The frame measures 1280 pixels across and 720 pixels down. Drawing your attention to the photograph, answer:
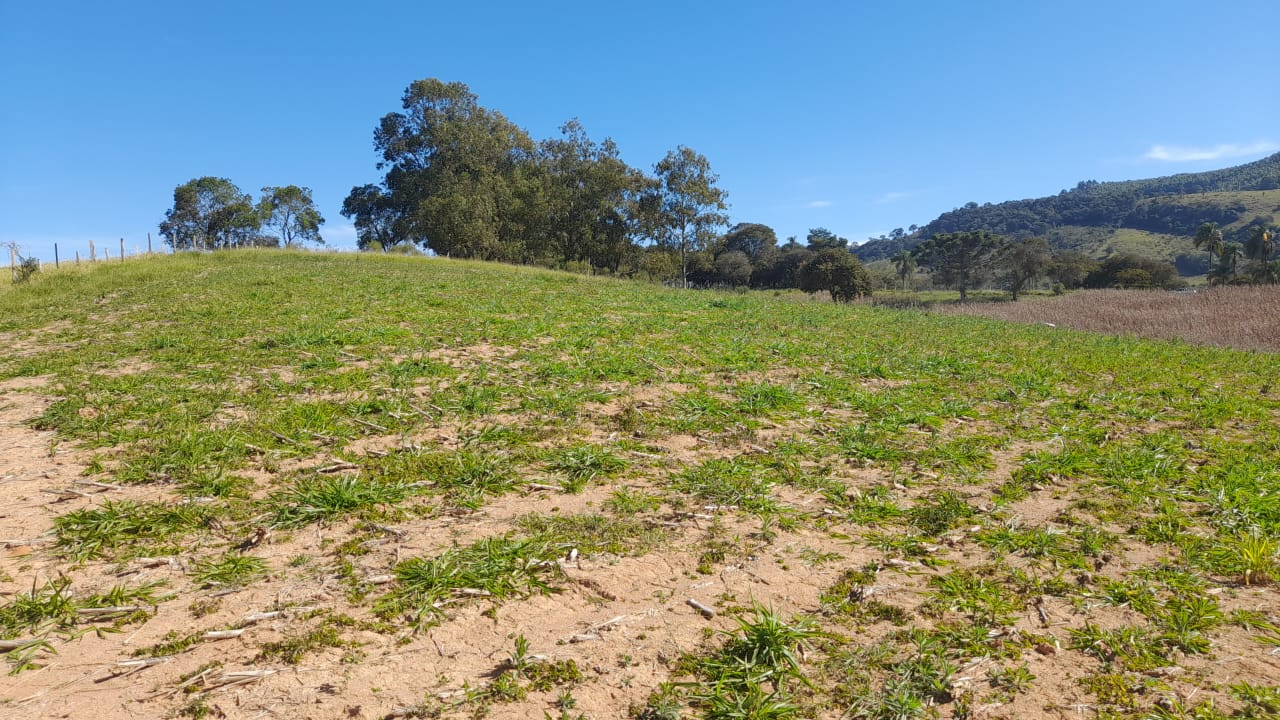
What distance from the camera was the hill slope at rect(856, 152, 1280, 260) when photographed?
372 feet

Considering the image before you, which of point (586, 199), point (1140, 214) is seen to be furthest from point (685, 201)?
point (1140, 214)

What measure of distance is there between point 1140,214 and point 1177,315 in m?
138

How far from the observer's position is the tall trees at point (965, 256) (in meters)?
74.6

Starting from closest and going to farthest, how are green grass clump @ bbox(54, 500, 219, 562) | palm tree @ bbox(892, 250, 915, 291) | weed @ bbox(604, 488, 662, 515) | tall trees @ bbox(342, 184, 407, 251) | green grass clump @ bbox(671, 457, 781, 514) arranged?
green grass clump @ bbox(54, 500, 219, 562)
weed @ bbox(604, 488, 662, 515)
green grass clump @ bbox(671, 457, 781, 514)
tall trees @ bbox(342, 184, 407, 251)
palm tree @ bbox(892, 250, 915, 291)

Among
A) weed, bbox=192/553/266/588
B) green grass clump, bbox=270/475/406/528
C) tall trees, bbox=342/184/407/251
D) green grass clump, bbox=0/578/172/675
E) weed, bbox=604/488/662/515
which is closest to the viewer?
green grass clump, bbox=0/578/172/675

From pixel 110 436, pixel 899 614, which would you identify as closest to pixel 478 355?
pixel 110 436

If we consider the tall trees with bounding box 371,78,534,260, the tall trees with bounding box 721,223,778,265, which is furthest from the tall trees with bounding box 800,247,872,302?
the tall trees with bounding box 721,223,778,265

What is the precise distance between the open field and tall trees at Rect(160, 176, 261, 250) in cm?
7343

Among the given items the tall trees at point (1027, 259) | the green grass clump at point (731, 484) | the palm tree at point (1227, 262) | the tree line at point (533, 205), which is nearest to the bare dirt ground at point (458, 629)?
the green grass clump at point (731, 484)

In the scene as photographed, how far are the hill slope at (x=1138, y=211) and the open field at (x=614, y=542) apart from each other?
130m

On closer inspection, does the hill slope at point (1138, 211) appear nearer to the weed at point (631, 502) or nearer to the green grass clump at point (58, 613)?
the weed at point (631, 502)

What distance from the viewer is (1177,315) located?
2702 cm

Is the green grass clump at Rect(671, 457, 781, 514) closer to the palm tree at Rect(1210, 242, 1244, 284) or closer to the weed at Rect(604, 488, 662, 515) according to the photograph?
the weed at Rect(604, 488, 662, 515)

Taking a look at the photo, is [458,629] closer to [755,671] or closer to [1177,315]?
[755,671]
